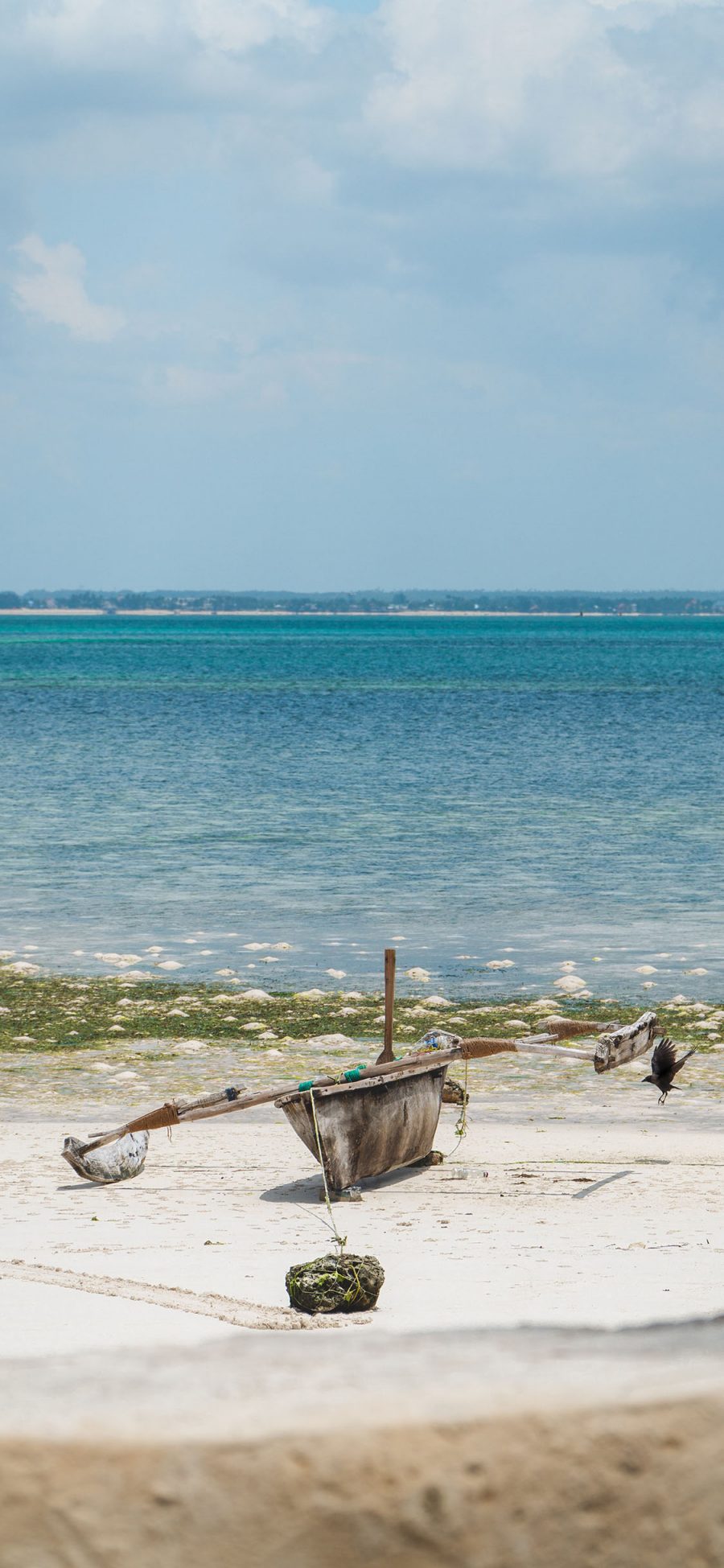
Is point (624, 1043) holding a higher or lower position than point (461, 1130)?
higher

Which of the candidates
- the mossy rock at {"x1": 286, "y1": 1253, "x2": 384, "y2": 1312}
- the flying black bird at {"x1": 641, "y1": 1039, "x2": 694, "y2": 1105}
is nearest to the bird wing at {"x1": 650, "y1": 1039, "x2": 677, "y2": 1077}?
the flying black bird at {"x1": 641, "y1": 1039, "x2": 694, "y2": 1105}

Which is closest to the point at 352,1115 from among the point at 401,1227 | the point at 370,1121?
the point at 370,1121

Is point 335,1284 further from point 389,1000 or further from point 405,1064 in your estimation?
point 389,1000

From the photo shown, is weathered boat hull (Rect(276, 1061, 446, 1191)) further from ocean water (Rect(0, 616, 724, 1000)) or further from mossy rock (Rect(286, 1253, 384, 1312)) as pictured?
ocean water (Rect(0, 616, 724, 1000))

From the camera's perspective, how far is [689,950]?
2525 cm

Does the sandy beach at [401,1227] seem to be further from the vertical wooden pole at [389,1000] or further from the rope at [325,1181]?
the vertical wooden pole at [389,1000]

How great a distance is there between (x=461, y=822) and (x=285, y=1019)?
19852 mm

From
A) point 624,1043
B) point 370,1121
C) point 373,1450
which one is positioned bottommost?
point 370,1121

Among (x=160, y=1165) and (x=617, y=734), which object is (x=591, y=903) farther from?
(x=617, y=734)

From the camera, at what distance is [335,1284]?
33.9ft

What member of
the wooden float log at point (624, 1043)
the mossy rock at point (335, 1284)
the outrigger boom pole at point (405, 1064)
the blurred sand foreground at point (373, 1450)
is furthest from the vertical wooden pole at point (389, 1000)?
the blurred sand foreground at point (373, 1450)

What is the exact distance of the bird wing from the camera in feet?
51.2

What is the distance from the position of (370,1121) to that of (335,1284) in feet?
11.6

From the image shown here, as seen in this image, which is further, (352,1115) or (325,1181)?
(352,1115)
